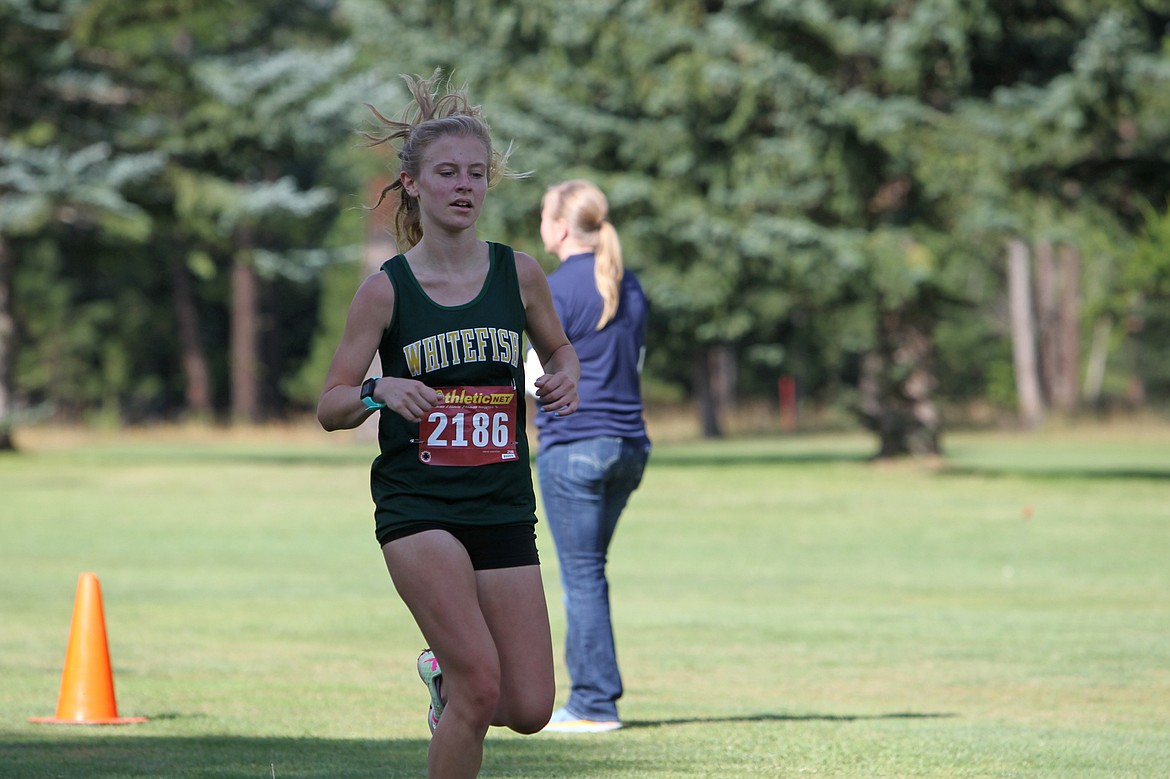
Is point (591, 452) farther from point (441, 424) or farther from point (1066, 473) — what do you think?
point (1066, 473)

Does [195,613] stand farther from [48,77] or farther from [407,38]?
[407,38]

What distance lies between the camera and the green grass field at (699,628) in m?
7.23

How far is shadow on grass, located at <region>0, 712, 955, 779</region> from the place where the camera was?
661cm

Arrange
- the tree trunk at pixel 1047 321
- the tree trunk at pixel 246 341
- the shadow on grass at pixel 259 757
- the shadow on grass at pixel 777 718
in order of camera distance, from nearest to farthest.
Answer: the shadow on grass at pixel 259 757, the shadow on grass at pixel 777 718, the tree trunk at pixel 246 341, the tree trunk at pixel 1047 321

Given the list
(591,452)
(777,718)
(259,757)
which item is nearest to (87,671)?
(259,757)

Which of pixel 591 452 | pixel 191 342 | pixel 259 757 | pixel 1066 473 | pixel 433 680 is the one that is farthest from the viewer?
pixel 191 342

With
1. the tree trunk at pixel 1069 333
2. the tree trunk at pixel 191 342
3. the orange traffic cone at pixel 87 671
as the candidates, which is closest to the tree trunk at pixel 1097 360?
the tree trunk at pixel 1069 333

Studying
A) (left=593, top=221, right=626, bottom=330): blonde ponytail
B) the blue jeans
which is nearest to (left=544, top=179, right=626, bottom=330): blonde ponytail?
(left=593, top=221, right=626, bottom=330): blonde ponytail

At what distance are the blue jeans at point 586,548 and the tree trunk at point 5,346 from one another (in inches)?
995

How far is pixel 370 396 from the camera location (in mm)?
4805

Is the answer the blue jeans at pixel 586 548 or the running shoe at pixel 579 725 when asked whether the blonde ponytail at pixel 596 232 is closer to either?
the blue jeans at pixel 586 548

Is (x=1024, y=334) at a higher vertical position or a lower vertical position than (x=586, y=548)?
higher

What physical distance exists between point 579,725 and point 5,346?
85.0ft

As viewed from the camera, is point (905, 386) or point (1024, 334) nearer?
point (905, 386)
